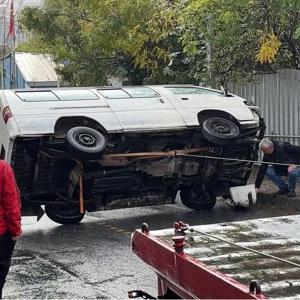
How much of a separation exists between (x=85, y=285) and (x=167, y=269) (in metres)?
3.28

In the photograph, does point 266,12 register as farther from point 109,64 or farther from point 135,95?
point 109,64

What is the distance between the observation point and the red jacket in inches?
225

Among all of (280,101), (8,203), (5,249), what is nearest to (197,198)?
(280,101)

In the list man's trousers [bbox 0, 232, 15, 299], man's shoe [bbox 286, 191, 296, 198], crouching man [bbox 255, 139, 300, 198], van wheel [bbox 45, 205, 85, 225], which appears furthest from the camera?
man's shoe [bbox 286, 191, 296, 198]

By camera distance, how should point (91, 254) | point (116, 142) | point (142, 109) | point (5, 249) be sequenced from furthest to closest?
1. point (142, 109)
2. point (116, 142)
3. point (91, 254)
4. point (5, 249)

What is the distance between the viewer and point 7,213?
5.79 m

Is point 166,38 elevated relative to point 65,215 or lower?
elevated

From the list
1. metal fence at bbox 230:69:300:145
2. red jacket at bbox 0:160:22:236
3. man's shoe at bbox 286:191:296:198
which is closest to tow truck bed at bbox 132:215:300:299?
red jacket at bbox 0:160:22:236

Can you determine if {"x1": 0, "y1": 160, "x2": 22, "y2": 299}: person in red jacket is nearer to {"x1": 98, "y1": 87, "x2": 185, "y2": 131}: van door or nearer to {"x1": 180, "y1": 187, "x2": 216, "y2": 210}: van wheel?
{"x1": 98, "y1": 87, "x2": 185, "y2": 131}: van door

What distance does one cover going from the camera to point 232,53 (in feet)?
46.5

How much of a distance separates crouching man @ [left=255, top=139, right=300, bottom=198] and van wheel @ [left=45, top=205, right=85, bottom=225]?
10.4ft

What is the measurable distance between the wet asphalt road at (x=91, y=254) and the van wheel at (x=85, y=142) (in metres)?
1.21

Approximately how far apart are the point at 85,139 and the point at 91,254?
171 cm

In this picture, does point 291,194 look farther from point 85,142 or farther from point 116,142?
point 85,142
